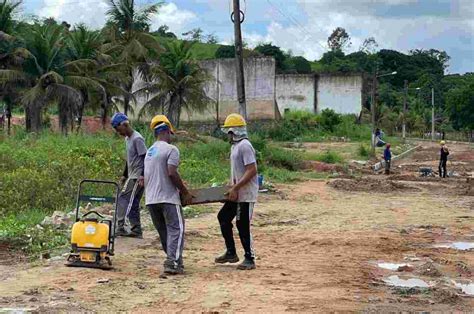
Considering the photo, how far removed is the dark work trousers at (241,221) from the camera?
9211mm

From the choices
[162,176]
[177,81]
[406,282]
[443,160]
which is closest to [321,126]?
[177,81]

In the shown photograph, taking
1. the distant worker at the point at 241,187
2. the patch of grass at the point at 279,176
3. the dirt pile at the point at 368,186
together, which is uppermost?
the distant worker at the point at 241,187

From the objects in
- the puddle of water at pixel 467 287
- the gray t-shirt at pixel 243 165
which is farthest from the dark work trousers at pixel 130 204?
the puddle of water at pixel 467 287

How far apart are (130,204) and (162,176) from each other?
2.12 meters

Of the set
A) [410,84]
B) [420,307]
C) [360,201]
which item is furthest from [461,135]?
[420,307]

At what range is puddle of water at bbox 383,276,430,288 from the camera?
895 cm

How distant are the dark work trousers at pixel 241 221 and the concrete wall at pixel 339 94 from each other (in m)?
57.1

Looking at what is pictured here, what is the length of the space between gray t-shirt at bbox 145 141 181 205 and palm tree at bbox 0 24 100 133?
27723mm

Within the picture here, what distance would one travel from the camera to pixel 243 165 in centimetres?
920

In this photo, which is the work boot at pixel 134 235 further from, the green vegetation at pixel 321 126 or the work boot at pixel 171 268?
the green vegetation at pixel 321 126

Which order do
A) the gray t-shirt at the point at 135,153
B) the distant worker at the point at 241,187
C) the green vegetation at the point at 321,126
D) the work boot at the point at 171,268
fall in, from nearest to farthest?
the work boot at the point at 171,268 < the distant worker at the point at 241,187 < the gray t-shirt at the point at 135,153 < the green vegetation at the point at 321,126

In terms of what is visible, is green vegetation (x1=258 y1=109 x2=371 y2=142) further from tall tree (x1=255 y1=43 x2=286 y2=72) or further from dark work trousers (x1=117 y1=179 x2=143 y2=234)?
dark work trousers (x1=117 y1=179 x2=143 y2=234)

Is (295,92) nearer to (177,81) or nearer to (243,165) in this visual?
(177,81)

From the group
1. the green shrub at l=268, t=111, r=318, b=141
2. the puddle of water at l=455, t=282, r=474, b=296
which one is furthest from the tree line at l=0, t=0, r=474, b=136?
the puddle of water at l=455, t=282, r=474, b=296
